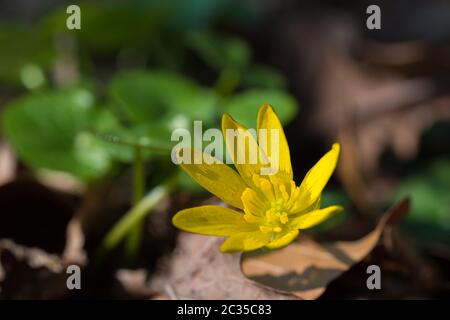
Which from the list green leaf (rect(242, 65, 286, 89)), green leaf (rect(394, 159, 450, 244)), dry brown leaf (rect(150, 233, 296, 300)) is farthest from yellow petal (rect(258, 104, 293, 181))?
green leaf (rect(242, 65, 286, 89))

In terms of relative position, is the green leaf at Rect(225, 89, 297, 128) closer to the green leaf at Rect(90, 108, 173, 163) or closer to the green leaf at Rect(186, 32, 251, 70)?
the green leaf at Rect(90, 108, 173, 163)

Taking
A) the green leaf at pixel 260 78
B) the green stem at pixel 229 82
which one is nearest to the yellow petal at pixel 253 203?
the green stem at pixel 229 82

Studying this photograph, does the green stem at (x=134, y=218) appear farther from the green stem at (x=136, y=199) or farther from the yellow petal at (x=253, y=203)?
the yellow petal at (x=253, y=203)

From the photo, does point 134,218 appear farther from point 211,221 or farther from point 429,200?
point 429,200

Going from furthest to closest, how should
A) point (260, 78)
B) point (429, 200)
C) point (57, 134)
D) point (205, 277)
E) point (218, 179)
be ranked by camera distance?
point (260, 78)
point (429, 200)
point (57, 134)
point (205, 277)
point (218, 179)

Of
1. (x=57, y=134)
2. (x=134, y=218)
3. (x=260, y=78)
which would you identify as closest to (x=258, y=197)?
(x=134, y=218)
